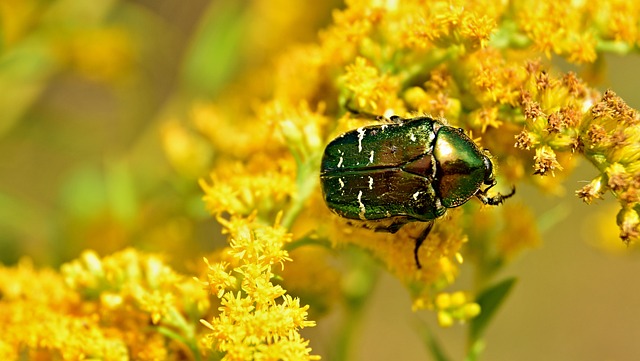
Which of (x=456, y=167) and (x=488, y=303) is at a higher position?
(x=456, y=167)

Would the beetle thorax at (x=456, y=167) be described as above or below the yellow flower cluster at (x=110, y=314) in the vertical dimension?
below

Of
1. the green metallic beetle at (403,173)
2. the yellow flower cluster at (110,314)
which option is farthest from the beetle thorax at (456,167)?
the yellow flower cluster at (110,314)

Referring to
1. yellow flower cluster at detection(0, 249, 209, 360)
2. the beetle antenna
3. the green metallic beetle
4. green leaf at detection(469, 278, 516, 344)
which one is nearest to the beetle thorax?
the green metallic beetle

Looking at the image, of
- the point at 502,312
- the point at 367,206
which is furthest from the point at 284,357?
the point at 502,312

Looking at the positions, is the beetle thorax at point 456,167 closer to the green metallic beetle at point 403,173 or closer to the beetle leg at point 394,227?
the green metallic beetle at point 403,173

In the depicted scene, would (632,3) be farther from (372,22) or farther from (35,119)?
(35,119)

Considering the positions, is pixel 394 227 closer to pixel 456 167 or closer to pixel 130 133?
pixel 456 167

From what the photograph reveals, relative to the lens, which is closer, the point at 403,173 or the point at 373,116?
the point at 403,173

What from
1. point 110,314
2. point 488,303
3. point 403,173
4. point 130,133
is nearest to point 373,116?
point 403,173
